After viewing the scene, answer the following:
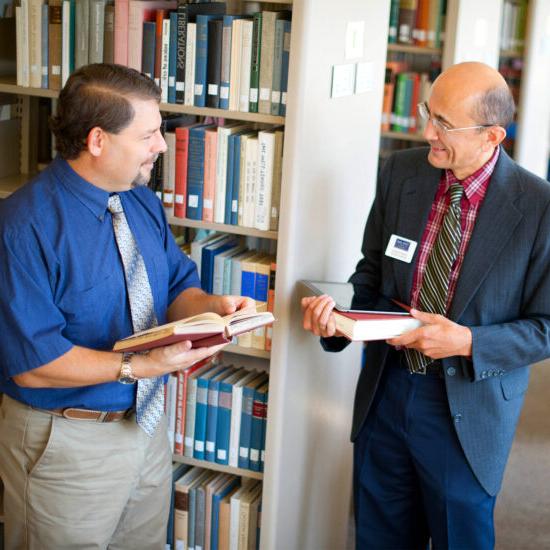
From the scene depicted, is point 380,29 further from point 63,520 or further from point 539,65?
point 539,65

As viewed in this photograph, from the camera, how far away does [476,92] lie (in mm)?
2584

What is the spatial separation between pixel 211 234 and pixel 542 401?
3.26 meters

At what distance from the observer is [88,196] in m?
2.52

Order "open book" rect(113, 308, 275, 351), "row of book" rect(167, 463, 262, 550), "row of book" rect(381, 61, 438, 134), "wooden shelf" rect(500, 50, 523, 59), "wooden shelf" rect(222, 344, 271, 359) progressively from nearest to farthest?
"open book" rect(113, 308, 275, 351)
"wooden shelf" rect(222, 344, 271, 359)
"row of book" rect(167, 463, 262, 550)
"row of book" rect(381, 61, 438, 134)
"wooden shelf" rect(500, 50, 523, 59)

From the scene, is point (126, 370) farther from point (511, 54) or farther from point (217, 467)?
point (511, 54)

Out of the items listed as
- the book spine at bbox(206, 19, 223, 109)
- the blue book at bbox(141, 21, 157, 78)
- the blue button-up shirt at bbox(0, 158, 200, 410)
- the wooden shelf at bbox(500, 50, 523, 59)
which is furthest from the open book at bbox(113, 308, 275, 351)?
the wooden shelf at bbox(500, 50, 523, 59)

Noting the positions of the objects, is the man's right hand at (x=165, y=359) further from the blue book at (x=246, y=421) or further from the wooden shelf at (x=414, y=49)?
the wooden shelf at (x=414, y=49)

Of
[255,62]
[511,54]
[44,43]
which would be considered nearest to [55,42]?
[44,43]

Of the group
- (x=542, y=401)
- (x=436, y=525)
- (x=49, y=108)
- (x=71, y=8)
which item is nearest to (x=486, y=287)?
(x=436, y=525)

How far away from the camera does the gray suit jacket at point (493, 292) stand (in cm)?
259

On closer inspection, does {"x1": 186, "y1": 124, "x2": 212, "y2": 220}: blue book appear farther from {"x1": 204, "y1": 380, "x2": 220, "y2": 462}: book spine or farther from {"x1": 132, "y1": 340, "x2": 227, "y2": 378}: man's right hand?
{"x1": 132, "y1": 340, "x2": 227, "y2": 378}: man's right hand

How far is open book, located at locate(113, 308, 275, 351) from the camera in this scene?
7.63ft

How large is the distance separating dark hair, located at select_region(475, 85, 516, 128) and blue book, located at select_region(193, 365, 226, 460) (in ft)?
4.32

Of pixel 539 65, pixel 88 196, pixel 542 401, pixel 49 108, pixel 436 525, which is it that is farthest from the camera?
pixel 539 65
